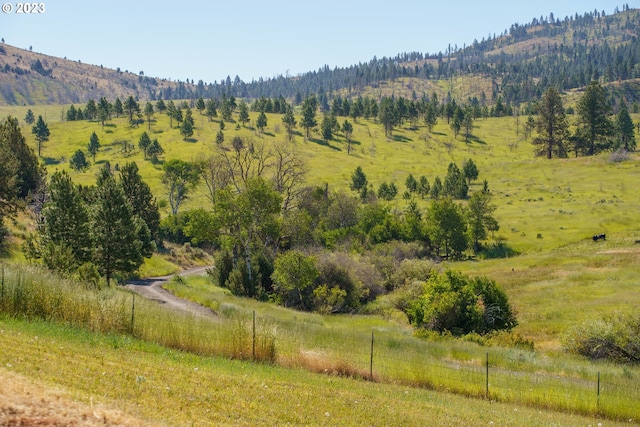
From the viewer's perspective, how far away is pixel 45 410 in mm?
8031

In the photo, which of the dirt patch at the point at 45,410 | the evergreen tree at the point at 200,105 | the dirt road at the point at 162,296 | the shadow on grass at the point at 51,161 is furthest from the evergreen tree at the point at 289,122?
the dirt patch at the point at 45,410

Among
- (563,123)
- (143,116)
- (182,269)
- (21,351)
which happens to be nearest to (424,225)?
(182,269)

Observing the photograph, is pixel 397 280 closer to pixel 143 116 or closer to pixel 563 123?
pixel 563 123

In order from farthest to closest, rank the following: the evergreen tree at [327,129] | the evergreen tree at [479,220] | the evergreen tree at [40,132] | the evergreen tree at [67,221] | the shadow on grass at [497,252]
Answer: the evergreen tree at [327,129], the evergreen tree at [40,132], the evergreen tree at [479,220], the shadow on grass at [497,252], the evergreen tree at [67,221]

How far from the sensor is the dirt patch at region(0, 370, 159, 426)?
7688 millimetres

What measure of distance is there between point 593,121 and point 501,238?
66.4 m

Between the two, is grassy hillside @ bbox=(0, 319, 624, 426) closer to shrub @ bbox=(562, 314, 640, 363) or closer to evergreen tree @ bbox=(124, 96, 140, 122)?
shrub @ bbox=(562, 314, 640, 363)

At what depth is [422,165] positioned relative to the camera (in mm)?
126250

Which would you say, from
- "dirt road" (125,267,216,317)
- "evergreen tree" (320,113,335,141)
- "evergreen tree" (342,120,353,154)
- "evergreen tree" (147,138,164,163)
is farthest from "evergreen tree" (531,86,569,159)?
"dirt road" (125,267,216,317)

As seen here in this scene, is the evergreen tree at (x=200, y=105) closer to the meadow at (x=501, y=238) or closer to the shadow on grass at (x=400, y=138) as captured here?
the meadow at (x=501, y=238)

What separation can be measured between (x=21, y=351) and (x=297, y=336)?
10892 mm

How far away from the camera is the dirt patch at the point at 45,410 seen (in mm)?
7688

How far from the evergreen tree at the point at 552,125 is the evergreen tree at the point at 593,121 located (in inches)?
146

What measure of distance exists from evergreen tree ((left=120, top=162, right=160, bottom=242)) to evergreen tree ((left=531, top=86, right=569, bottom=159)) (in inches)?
3647
